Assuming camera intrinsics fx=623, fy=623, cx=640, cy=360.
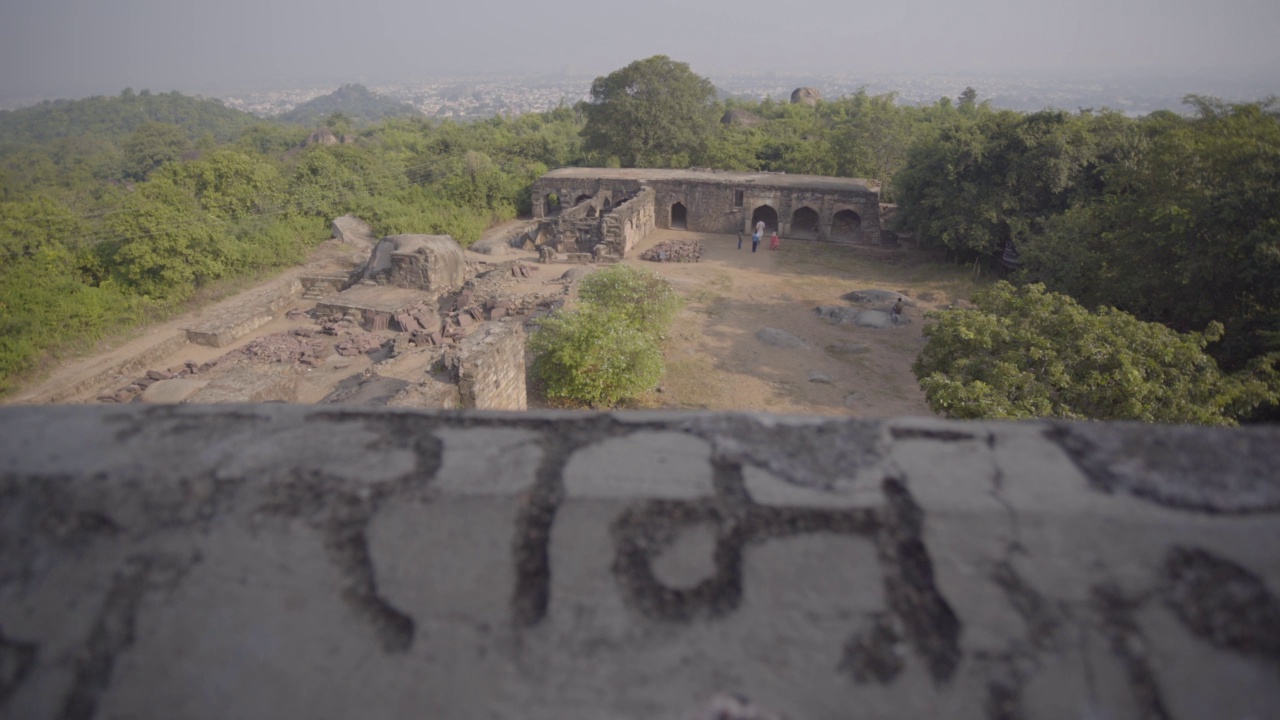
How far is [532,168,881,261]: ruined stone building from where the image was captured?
18.0 metres

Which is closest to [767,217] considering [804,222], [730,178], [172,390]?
[804,222]

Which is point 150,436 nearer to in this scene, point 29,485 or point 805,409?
point 29,485

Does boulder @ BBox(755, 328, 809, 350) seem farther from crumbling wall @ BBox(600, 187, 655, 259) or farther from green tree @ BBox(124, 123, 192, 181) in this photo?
green tree @ BBox(124, 123, 192, 181)

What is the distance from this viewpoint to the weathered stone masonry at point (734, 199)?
1870 cm

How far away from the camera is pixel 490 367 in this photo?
7113 millimetres

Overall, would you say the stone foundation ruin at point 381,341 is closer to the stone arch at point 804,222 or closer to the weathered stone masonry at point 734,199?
the weathered stone masonry at point 734,199

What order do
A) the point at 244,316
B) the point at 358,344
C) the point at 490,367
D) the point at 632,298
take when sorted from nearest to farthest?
1. the point at 490,367
2. the point at 632,298
3. the point at 358,344
4. the point at 244,316

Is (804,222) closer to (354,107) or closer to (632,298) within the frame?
(632,298)

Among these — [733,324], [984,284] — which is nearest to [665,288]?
[733,324]

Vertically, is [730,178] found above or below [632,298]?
above

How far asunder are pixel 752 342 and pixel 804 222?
10817mm

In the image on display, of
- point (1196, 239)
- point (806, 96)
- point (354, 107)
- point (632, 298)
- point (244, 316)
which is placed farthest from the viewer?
point (354, 107)

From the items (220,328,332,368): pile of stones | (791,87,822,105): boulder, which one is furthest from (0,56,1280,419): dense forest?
(791,87,822,105): boulder

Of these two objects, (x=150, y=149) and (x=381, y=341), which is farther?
(x=150, y=149)
